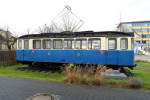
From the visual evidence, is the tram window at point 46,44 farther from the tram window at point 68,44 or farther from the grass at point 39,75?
the grass at point 39,75

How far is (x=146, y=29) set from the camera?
12406 cm

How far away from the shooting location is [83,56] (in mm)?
21625

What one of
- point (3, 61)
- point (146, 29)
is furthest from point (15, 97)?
point (146, 29)

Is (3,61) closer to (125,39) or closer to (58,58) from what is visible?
(58,58)

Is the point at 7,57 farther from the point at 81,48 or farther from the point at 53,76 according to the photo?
the point at 53,76

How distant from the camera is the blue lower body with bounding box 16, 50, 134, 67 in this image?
66.5ft

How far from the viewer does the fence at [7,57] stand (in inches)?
1045

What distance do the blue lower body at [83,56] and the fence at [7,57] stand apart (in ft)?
8.15

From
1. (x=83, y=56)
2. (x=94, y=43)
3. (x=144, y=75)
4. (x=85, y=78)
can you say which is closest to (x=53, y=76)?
(x=83, y=56)

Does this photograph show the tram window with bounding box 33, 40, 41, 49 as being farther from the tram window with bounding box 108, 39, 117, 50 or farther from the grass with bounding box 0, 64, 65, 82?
the tram window with bounding box 108, 39, 117, 50

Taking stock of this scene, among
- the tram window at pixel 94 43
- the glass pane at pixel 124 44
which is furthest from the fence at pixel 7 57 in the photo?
the glass pane at pixel 124 44

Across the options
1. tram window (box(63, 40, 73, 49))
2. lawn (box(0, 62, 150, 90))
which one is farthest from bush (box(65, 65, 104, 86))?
tram window (box(63, 40, 73, 49))

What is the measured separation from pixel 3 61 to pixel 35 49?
4.35 meters

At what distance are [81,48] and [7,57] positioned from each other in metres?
8.96
